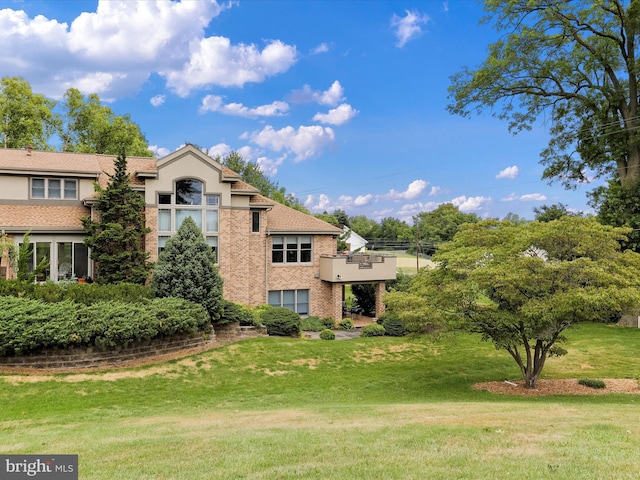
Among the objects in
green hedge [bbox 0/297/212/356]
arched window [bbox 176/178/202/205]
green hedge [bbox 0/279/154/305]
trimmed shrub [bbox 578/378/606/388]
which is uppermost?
arched window [bbox 176/178/202/205]

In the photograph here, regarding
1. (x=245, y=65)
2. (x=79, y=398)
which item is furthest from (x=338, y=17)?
(x=79, y=398)

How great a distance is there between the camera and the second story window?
21.0m

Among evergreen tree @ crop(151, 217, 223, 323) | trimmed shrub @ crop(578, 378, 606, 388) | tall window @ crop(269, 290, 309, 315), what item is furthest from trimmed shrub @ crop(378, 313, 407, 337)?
trimmed shrub @ crop(578, 378, 606, 388)

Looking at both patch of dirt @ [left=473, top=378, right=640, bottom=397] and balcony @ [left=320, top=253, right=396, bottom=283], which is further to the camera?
balcony @ [left=320, top=253, right=396, bottom=283]

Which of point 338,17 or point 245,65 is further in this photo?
point 245,65

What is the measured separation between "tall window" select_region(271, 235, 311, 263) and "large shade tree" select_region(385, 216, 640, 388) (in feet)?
36.1

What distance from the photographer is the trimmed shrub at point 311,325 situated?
76.2 feet

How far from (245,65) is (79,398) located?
22.0m

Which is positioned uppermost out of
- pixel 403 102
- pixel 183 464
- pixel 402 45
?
pixel 402 45

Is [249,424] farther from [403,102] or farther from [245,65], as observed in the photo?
[403,102]

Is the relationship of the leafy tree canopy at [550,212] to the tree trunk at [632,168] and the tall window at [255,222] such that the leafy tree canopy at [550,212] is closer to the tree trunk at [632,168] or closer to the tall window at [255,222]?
the tree trunk at [632,168]

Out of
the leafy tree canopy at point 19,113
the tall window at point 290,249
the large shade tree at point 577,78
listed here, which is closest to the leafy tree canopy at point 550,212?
the large shade tree at point 577,78

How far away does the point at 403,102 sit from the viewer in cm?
3070

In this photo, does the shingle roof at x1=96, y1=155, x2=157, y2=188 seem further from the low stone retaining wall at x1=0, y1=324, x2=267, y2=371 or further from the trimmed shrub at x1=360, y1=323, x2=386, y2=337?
the trimmed shrub at x1=360, y1=323, x2=386, y2=337
